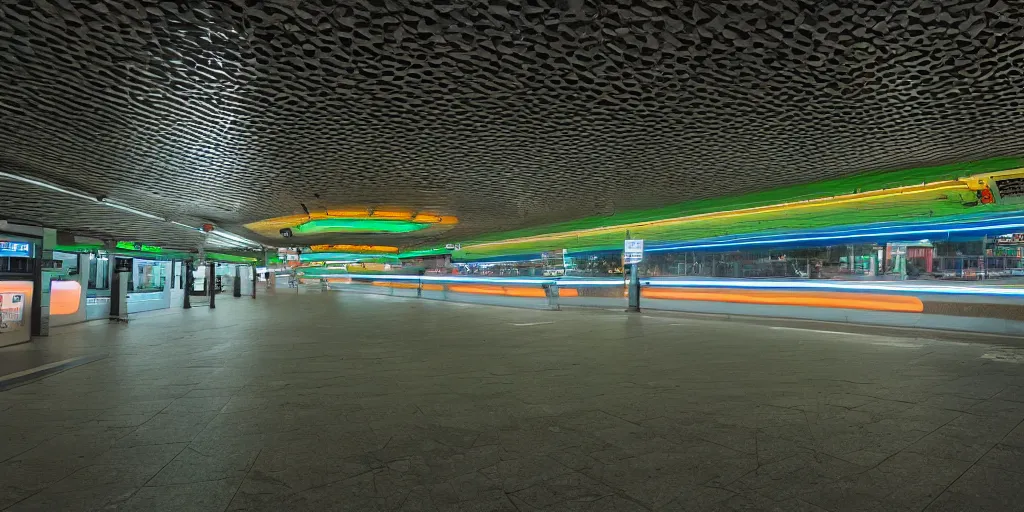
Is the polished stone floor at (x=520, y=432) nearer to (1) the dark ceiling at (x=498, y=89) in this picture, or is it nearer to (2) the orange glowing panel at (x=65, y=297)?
(1) the dark ceiling at (x=498, y=89)

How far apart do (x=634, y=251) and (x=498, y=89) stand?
1215 cm

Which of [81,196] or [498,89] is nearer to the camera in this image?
[498,89]

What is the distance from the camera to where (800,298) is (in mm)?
14742

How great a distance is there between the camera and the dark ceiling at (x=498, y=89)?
3373 mm

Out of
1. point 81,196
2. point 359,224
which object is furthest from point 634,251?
point 81,196

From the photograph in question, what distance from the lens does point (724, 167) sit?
8.09m

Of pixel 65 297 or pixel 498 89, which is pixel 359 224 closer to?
pixel 65 297

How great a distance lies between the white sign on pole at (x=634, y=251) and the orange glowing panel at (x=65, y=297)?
15131mm

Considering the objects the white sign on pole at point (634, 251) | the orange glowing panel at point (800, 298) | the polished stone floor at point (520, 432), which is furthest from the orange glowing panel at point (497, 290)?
the polished stone floor at point (520, 432)

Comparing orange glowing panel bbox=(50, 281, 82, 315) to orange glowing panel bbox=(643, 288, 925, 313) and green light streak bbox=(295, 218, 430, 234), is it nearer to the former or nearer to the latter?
green light streak bbox=(295, 218, 430, 234)

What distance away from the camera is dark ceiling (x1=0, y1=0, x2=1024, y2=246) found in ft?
11.1

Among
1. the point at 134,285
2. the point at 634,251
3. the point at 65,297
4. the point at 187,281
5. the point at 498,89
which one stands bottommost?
the point at 65,297

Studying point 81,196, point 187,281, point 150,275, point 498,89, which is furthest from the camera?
point 150,275

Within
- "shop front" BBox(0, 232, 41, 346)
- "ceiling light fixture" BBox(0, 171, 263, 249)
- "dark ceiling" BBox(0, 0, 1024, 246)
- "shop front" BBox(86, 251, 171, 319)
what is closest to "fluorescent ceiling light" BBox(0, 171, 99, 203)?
"ceiling light fixture" BBox(0, 171, 263, 249)
